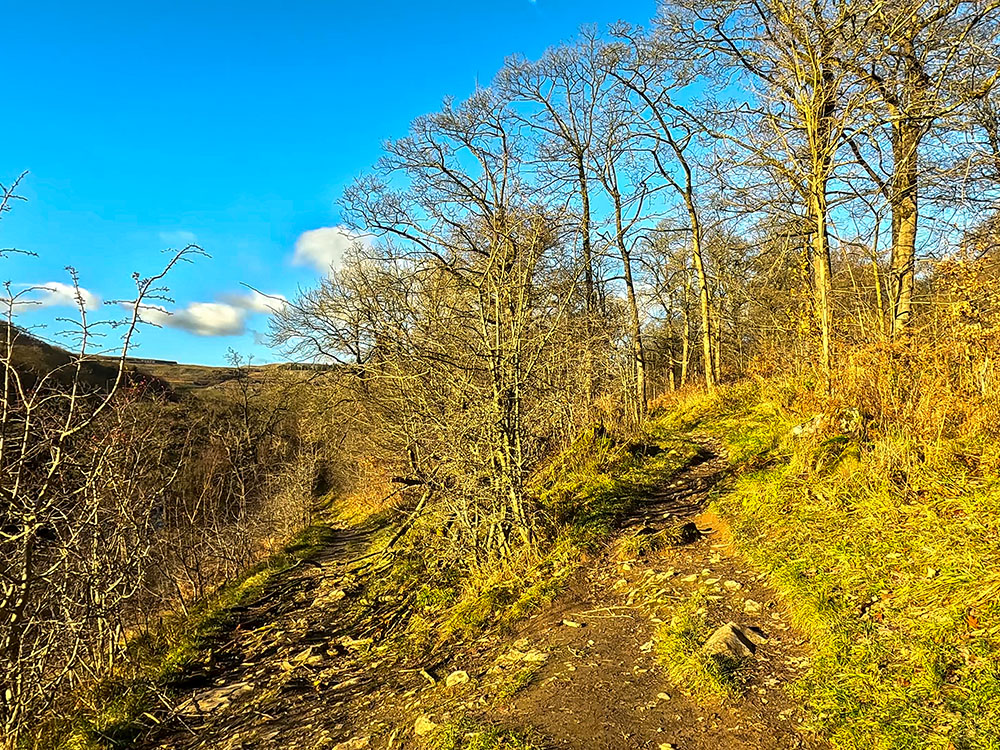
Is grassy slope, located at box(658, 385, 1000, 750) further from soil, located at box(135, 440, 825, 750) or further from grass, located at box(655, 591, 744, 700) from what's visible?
grass, located at box(655, 591, 744, 700)

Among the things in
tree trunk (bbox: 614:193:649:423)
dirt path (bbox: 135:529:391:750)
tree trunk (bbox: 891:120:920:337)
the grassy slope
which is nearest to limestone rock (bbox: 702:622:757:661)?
the grassy slope

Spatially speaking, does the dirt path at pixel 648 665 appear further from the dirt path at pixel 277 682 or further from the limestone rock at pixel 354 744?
the dirt path at pixel 277 682

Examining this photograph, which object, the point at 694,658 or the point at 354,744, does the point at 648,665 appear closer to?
the point at 694,658

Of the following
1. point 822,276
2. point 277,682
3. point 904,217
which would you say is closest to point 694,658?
point 277,682

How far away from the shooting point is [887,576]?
359 centimetres

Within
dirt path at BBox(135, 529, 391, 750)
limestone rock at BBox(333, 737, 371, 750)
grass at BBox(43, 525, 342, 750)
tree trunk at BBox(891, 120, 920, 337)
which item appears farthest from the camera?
tree trunk at BBox(891, 120, 920, 337)

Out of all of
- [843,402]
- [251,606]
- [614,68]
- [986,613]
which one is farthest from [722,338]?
[986,613]

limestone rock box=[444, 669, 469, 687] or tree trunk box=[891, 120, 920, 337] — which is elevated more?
tree trunk box=[891, 120, 920, 337]

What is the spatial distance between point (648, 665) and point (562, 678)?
551 millimetres

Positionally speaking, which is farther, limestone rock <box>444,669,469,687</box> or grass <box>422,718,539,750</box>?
limestone rock <box>444,669,469,687</box>

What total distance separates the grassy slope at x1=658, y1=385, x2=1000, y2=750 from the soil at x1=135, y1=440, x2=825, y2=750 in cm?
22

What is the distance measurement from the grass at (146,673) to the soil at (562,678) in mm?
291

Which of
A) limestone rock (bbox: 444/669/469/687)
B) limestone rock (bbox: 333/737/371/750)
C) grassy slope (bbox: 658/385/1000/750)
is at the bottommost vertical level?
limestone rock (bbox: 333/737/371/750)

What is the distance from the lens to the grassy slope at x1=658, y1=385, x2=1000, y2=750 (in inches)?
102
